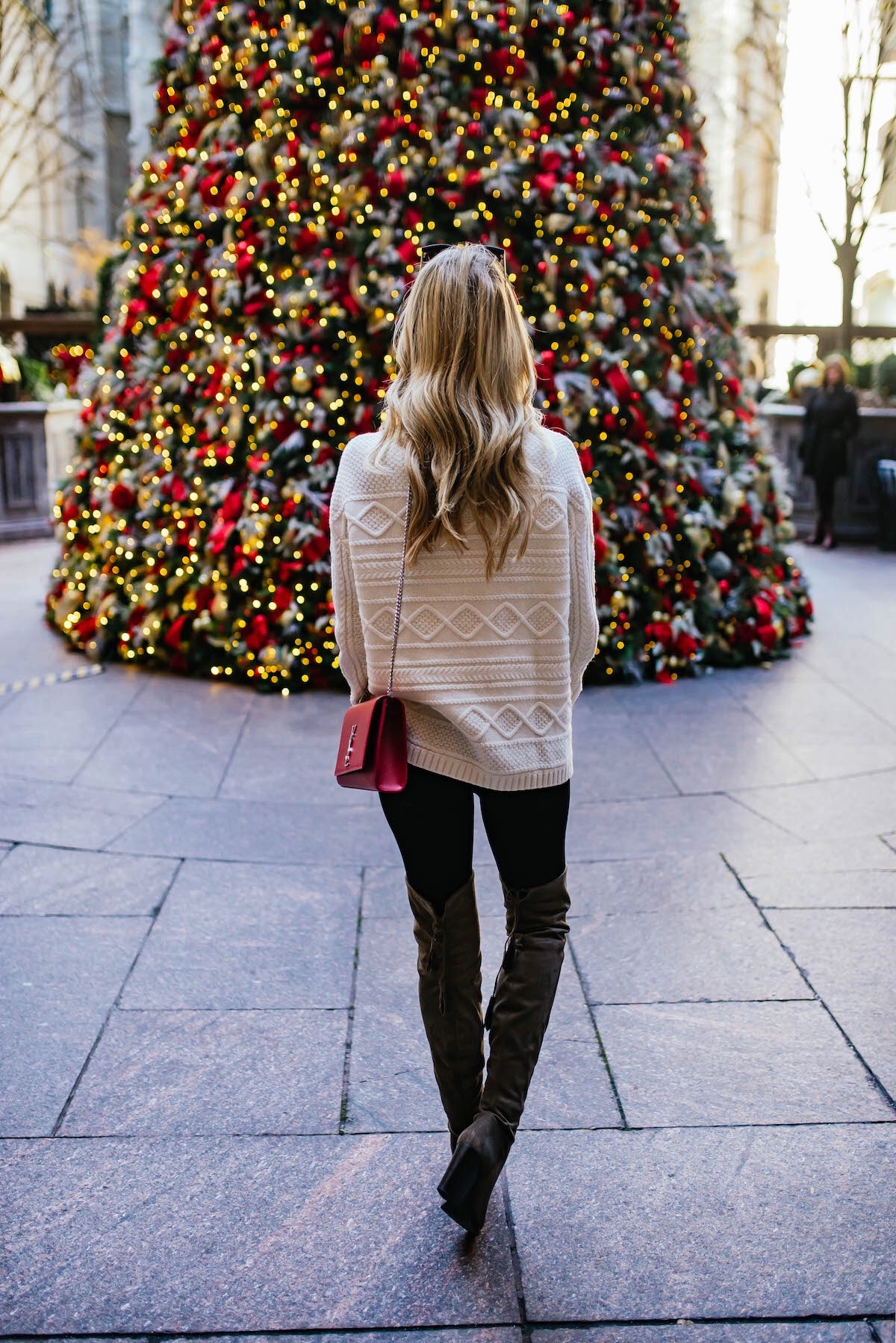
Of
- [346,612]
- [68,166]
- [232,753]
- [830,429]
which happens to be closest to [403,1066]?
[346,612]

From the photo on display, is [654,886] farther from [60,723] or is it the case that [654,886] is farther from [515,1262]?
[60,723]

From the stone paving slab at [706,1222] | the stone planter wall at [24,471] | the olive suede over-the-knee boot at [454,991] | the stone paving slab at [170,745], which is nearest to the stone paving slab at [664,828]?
the stone paving slab at [170,745]

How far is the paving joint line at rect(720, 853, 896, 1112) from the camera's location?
9.94 feet

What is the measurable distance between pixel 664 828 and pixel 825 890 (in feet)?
2.51

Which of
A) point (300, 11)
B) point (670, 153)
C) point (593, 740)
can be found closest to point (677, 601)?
point (593, 740)

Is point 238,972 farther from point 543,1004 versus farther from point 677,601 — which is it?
point 677,601

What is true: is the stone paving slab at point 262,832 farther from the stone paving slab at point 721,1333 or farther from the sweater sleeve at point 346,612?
the stone paving slab at point 721,1333

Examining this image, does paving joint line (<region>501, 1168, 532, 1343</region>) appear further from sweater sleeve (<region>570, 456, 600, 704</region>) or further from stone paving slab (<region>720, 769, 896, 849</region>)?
stone paving slab (<region>720, 769, 896, 849</region>)

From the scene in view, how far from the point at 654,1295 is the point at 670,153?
6334 mm

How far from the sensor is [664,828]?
15.8 ft

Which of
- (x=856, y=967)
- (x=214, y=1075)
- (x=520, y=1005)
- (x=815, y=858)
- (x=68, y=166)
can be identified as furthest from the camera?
(x=68, y=166)

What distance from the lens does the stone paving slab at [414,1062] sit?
2926 millimetres

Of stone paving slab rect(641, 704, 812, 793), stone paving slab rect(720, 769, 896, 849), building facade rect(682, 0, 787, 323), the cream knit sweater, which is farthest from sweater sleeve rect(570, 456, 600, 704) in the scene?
building facade rect(682, 0, 787, 323)

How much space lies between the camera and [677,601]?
284 inches
